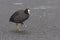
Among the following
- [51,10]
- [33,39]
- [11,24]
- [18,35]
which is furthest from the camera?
[51,10]

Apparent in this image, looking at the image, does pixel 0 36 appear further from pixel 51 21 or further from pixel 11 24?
pixel 51 21

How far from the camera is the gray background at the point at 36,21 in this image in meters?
10.6

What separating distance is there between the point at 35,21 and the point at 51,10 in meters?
2.33

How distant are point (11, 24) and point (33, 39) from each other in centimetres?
246

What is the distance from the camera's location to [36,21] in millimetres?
12797

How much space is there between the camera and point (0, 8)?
1556 cm

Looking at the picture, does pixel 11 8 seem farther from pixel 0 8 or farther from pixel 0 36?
pixel 0 36

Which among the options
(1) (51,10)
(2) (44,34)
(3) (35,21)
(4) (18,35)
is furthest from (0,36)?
(1) (51,10)

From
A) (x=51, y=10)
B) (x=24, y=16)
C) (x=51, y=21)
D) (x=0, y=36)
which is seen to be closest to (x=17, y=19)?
(x=24, y=16)

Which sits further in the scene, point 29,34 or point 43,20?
point 43,20

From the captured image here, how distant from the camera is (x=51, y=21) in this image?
12742 mm

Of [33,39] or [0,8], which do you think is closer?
[33,39]

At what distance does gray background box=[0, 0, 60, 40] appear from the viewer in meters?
10.6

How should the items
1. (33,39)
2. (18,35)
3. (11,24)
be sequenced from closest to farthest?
(33,39) < (18,35) < (11,24)
